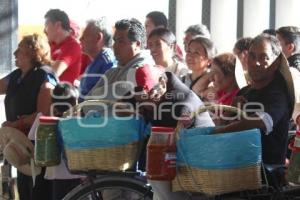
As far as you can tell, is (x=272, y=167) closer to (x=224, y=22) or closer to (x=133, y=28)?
(x=133, y=28)

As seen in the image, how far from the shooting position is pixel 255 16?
29.8ft

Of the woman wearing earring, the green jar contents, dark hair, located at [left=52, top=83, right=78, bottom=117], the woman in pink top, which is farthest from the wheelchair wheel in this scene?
the woman wearing earring

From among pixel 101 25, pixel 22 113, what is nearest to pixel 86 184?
pixel 22 113

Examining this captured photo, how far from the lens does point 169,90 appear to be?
12.7 ft

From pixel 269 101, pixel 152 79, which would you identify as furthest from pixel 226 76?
pixel 269 101

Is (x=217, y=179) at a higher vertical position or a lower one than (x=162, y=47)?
lower

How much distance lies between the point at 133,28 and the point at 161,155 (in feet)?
4.46

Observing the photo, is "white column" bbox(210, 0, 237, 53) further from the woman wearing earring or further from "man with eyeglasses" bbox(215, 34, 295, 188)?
"man with eyeglasses" bbox(215, 34, 295, 188)

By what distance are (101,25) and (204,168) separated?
235cm

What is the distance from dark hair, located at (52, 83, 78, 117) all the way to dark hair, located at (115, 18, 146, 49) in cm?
55

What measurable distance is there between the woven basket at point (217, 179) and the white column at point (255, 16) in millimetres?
5842

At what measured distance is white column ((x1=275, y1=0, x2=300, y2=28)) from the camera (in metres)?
8.85

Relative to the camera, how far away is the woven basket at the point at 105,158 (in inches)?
147

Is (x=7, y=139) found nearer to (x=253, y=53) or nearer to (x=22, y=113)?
(x=22, y=113)
